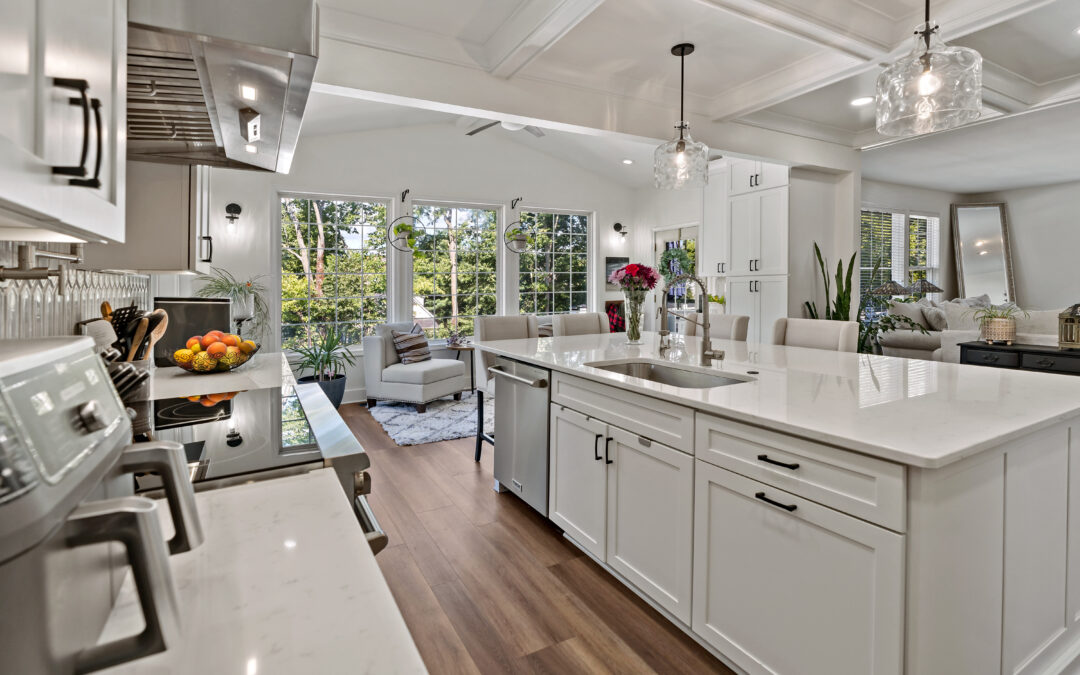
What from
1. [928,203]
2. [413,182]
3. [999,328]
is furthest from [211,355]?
[928,203]

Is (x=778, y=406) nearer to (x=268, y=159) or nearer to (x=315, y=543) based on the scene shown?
(x=315, y=543)

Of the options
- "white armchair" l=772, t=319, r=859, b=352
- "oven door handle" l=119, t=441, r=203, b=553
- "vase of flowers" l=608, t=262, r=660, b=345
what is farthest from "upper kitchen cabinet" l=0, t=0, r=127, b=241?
"white armchair" l=772, t=319, r=859, b=352

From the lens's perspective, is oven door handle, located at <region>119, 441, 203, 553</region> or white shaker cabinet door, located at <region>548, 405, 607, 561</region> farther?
white shaker cabinet door, located at <region>548, 405, 607, 561</region>

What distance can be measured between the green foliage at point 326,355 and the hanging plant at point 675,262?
434 cm

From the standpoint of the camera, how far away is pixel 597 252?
775 cm

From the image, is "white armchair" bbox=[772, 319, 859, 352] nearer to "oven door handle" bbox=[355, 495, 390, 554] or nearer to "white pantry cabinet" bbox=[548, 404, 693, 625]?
"white pantry cabinet" bbox=[548, 404, 693, 625]

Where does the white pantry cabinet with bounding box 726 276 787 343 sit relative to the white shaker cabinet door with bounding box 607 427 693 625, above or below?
above

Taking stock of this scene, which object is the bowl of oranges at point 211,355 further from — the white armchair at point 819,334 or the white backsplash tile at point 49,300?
the white armchair at point 819,334

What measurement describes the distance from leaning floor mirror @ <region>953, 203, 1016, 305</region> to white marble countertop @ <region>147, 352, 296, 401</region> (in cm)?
939

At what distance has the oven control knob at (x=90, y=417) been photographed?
19.5 inches

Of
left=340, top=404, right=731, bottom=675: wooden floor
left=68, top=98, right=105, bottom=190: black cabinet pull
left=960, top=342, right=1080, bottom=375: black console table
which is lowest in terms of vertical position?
left=340, top=404, right=731, bottom=675: wooden floor

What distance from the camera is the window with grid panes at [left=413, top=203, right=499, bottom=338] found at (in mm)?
6539

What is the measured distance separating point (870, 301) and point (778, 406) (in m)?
6.90

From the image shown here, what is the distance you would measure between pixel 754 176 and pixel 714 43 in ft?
7.82
